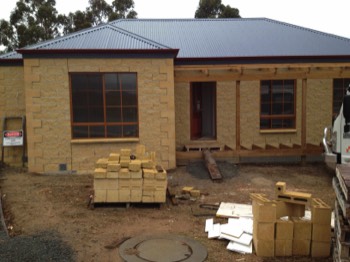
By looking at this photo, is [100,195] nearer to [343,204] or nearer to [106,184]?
[106,184]

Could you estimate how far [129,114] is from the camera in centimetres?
1281

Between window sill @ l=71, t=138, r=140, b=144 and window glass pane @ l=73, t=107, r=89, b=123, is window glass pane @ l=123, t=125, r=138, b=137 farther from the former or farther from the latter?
window glass pane @ l=73, t=107, r=89, b=123

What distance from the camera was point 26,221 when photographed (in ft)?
26.8

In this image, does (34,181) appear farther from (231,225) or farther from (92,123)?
(231,225)

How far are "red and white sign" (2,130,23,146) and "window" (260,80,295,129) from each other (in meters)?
9.24

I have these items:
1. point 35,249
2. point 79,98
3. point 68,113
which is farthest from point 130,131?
point 35,249

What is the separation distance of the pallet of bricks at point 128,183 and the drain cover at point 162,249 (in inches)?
66.5

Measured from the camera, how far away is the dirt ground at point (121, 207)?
7211 mm

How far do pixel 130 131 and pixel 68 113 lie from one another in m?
2.11

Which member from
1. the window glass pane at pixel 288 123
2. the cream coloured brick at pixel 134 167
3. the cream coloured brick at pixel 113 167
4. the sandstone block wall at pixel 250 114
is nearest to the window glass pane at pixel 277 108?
the window glass pane at pixel 288 123

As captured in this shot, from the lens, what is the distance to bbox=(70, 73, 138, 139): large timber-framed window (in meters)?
12.6

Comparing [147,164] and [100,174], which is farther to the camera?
[147,164]

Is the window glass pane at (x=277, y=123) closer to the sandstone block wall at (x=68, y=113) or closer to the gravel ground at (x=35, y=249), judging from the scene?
the sandstone block wall at (x=68, y=113)

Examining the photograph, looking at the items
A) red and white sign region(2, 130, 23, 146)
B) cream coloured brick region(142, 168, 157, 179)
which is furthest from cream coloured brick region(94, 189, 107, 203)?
red and white sign region(2, 130, 23, 146)
